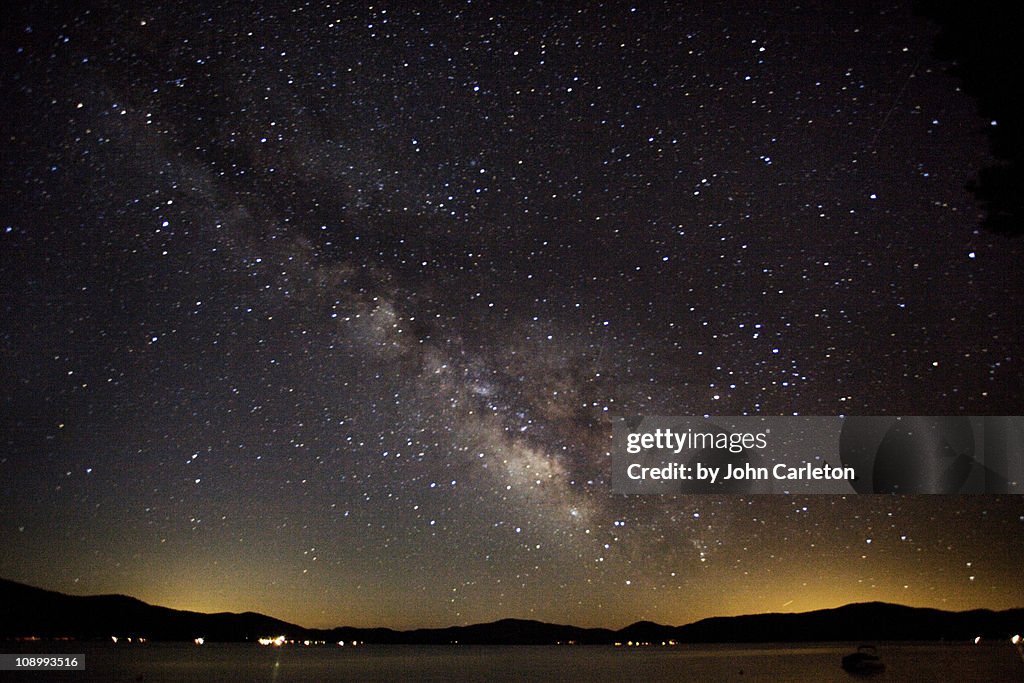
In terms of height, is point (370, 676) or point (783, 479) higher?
point (783, 479)

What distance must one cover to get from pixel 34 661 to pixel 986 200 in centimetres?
1247

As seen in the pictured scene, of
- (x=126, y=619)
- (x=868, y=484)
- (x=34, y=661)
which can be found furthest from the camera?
(x=126, y=619)

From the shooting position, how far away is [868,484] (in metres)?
11.2

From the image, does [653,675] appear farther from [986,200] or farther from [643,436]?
[986,200]

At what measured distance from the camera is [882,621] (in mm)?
128875

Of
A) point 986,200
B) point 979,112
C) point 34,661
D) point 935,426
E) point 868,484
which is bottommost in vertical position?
point 34,661

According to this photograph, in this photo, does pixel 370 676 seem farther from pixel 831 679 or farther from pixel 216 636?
pixel 216 636

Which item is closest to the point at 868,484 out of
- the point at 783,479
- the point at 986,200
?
the point at 783,479

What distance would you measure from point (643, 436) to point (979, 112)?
6.52 meters

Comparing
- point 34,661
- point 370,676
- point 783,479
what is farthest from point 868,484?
point 370,676

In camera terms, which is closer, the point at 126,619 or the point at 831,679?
the point at 831,679

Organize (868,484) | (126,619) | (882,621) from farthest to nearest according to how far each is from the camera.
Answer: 1. (882,621)
2. (126,619)
3. (868,484)

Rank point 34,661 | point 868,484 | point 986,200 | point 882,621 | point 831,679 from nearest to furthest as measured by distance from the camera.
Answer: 1. point 986,200
2. point 868,484
3. point 34,661
4. point 831,679
5. point 882,621

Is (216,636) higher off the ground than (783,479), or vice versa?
(783,479)
